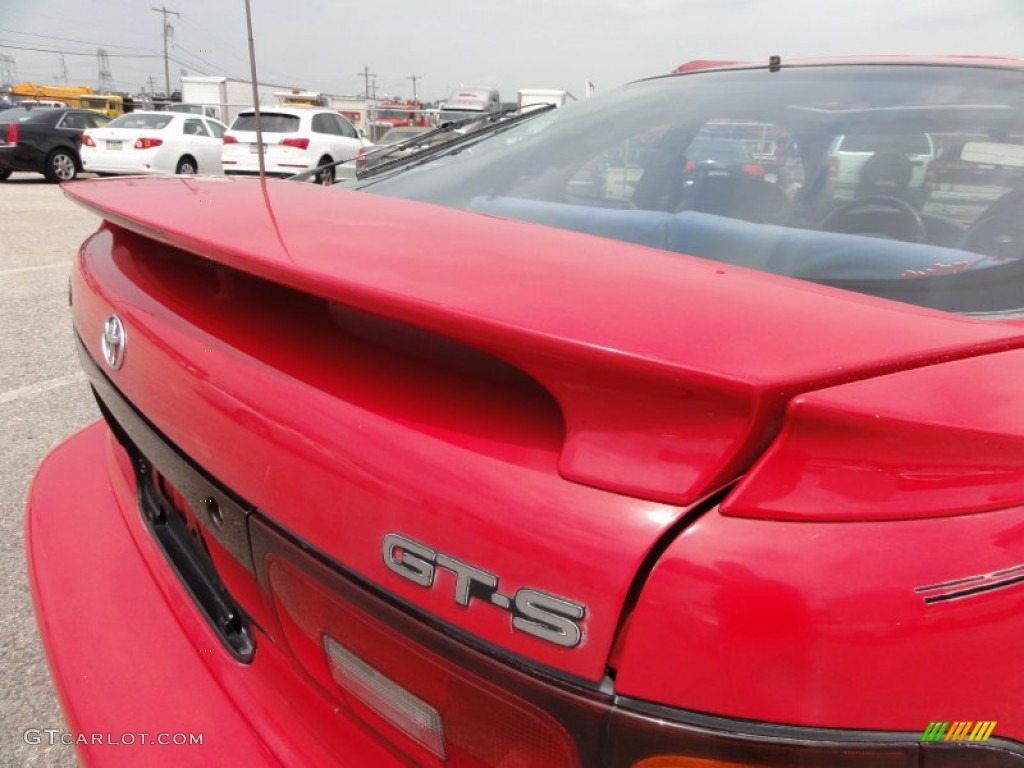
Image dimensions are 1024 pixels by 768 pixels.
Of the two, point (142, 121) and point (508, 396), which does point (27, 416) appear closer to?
point (508, 396)

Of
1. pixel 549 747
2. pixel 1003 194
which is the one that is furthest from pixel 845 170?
pixel 549 747

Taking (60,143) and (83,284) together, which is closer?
(83,284)

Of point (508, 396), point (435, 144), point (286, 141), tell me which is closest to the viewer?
point (508, 396)

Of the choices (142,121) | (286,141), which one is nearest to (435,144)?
(286,141)

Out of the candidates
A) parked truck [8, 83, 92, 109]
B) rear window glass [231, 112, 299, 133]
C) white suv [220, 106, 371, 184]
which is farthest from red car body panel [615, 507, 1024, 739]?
parked truck [8, 83, 92, 109]

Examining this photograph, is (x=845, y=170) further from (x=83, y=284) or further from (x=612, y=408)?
(x=83, y=284)

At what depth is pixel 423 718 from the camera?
2.66 feet

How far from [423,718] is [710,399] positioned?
46cm

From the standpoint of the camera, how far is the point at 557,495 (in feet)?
2.27

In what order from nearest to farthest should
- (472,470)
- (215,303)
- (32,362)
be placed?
Answer: (472,470)
(215,303)
(32,362)

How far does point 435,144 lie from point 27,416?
2439mm

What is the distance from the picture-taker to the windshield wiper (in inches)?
88.7

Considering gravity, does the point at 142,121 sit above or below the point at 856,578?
above

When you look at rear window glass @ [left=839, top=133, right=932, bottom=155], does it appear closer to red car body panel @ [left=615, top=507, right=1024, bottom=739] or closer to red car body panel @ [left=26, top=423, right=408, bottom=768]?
red car body panel @ [left=615, top=507, right=1024, bottom=739]
